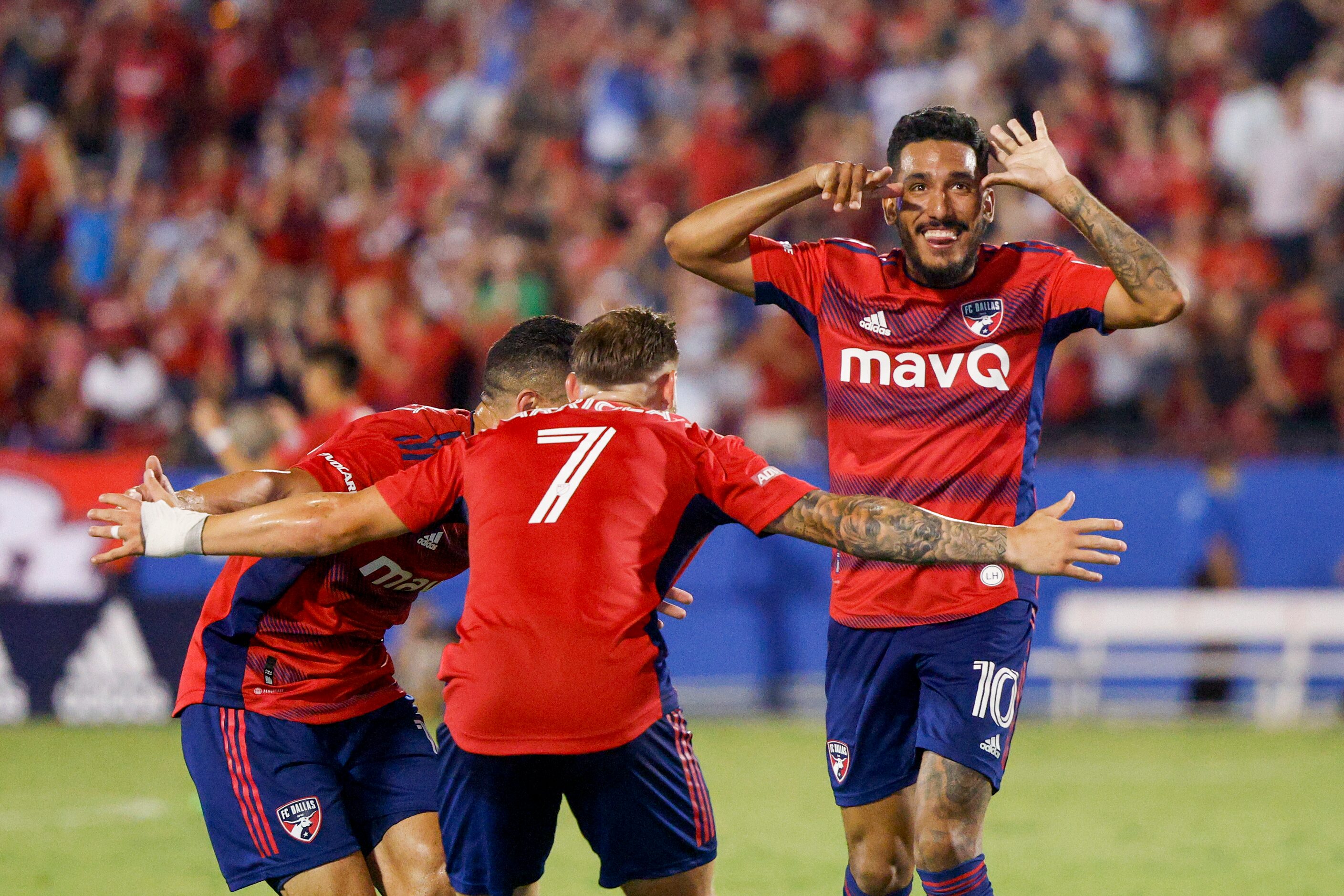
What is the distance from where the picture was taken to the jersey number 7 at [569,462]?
16.0ft

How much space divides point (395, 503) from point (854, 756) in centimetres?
203

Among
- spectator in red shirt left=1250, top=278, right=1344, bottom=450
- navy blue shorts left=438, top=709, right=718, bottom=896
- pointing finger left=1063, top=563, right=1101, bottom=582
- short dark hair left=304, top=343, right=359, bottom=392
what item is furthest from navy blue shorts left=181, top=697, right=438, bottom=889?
spectator in red shirt left=1250, top=278, right=1344, bottom=450

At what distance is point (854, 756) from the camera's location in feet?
20.3

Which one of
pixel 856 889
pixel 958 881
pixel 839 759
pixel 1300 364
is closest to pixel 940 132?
pixel 839 759

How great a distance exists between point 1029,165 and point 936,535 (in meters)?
1.73

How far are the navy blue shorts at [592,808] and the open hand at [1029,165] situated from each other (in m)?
2.27

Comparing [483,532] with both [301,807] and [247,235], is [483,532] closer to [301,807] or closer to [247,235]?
[301,807]

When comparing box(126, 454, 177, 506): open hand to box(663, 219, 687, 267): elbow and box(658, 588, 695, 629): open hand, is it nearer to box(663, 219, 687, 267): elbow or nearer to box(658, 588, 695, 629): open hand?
box(658, 588, 695, 629): open hand

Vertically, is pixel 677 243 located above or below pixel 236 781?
above

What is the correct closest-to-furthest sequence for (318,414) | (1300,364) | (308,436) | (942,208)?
(942,208) < (308,436) < (318,414) < (1300,364)

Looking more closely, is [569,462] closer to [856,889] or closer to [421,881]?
[421,881]

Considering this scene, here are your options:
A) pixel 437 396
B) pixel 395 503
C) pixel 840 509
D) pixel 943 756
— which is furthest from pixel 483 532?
pixel 437 396

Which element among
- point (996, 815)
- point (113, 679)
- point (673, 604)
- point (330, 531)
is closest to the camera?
point (330, 531)

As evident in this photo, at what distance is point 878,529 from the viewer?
5.00 meters
